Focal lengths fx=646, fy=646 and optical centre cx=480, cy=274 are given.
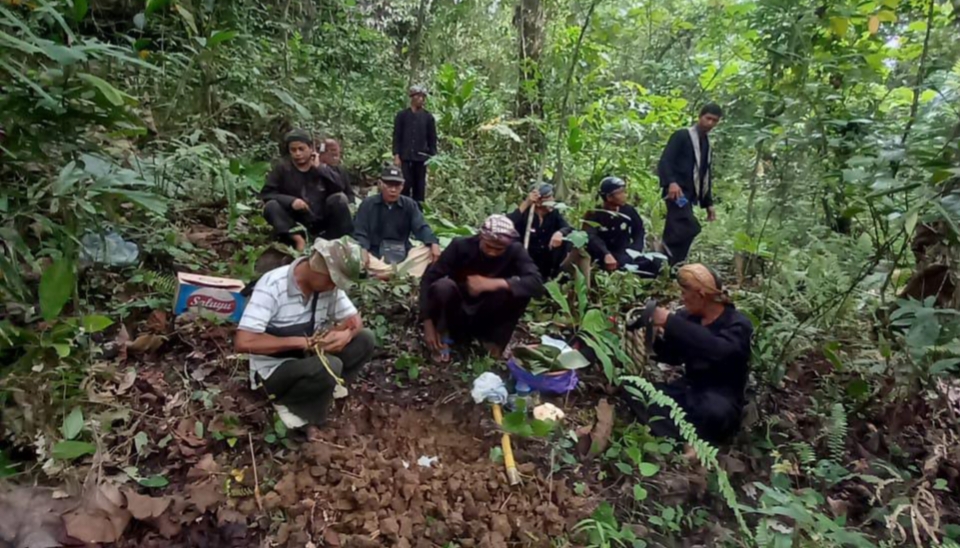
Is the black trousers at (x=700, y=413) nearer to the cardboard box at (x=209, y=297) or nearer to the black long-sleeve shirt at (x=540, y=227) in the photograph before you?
the black long-sleeve shirt at (x=540, y=227)

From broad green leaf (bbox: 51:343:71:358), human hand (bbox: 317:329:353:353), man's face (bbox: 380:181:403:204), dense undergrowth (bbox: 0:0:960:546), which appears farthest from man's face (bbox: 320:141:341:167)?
broad green leaf (bbox: 51:343:71:358)

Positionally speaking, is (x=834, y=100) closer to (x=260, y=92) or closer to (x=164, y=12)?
(x=260, y=92)

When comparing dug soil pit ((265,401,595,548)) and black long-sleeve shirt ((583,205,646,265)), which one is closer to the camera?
dug soil pit ((265,401,595,548))

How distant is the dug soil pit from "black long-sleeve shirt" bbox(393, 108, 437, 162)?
4.47 meters

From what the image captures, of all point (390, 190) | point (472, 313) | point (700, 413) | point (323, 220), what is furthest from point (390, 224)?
point (700, 413)

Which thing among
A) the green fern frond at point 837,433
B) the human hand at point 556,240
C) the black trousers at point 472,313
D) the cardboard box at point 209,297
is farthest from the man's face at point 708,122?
the cardboard box at point 209,297

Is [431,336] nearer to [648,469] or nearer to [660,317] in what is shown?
[660,317]

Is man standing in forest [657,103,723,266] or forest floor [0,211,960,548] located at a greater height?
man standing in forest [657,103,723,266]

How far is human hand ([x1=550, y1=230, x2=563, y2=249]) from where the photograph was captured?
510cm

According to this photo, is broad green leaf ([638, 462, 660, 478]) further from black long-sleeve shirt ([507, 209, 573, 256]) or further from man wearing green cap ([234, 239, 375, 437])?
black long-sleeve shirt ([507, 209, 573, 256])

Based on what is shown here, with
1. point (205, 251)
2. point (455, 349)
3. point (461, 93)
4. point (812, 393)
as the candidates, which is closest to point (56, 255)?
point (205, 251)

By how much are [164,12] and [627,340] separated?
5794mm

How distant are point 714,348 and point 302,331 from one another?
7.39 ft

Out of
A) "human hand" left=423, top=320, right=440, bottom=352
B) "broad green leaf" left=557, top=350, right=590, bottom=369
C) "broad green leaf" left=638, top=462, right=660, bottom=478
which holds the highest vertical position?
"broad green leaf" left=557, top=350, right=590, bottom=369
